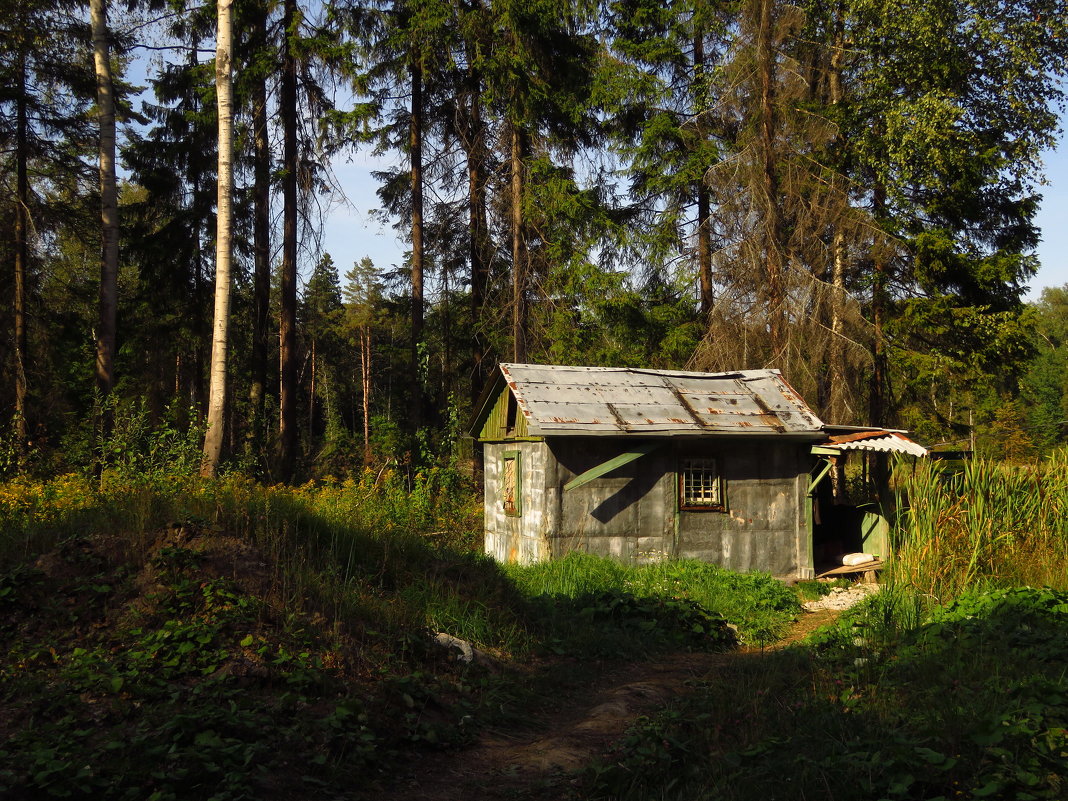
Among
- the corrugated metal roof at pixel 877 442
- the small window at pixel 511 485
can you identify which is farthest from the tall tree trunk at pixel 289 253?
the corrugated metal roof at pixel 877 442

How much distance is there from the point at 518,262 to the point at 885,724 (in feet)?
56.4

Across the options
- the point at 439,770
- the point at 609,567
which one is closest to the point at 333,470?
the point at 609,567

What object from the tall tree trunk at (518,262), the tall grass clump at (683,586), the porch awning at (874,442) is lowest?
the tall grass clump at (683,586)

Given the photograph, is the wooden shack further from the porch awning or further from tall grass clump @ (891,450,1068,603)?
tall grass clump @ (891,450,1068,603)

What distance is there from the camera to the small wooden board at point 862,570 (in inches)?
583

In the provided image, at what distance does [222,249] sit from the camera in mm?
13891

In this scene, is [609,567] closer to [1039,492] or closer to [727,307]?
[1039,492]

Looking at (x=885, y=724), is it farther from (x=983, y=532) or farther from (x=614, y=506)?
(x=614, y=506)

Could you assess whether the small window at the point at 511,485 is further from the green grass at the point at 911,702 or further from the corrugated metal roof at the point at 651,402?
the green grass at the point at 911,702

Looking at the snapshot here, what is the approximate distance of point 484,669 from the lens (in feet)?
23.1

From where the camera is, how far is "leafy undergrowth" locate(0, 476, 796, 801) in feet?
14.7

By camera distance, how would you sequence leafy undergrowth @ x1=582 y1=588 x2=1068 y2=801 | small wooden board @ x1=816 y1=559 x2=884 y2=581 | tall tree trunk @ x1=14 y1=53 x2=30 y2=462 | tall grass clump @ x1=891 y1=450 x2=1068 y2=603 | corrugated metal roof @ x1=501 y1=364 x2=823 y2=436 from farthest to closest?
tall tree trunk @ x1=14 y1=53 x2=30 y2=462 → small wooden board @ x1=816 y1=559 x2=884 y2=581 → corrugated metal roof @ x1=501 y1=364 x2=823 y2=436 → tall grass clump @ x1=891 y1=450 x2=1068 y2=603 → leafy undergrowth @ x1=582 y1=588 x2=1068 y2=801

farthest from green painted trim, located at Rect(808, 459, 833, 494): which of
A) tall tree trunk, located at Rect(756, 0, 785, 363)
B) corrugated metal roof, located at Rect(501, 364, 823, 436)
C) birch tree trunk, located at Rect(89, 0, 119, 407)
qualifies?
birch tree trunk, located at Rect(89, 0, 119, 407)

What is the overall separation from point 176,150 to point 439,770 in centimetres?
2673
